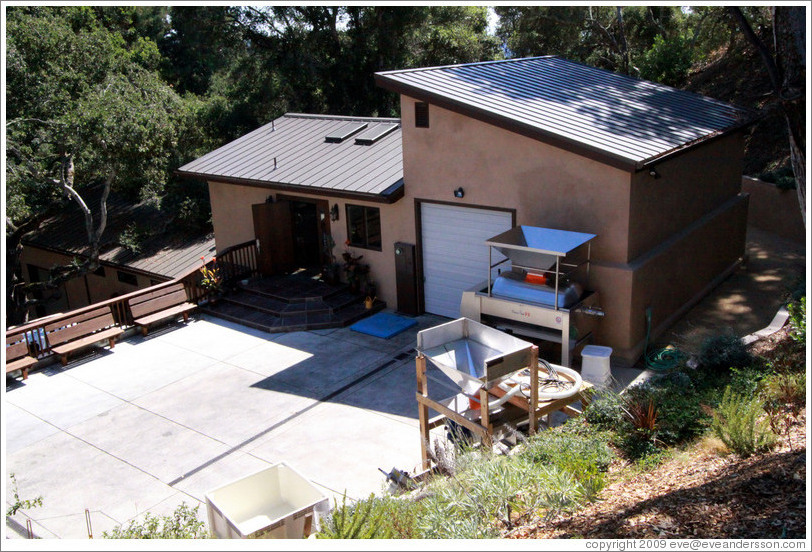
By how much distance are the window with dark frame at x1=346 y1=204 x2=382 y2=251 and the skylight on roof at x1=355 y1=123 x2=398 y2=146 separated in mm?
1906

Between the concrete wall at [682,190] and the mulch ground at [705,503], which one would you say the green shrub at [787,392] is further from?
the concrete wall at [682,190]

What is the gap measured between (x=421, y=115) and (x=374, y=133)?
347 cm

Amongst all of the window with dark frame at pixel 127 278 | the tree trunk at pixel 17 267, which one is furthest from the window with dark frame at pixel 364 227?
the window with dark frame at pixel 127 278

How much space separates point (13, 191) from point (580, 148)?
43.0 feet

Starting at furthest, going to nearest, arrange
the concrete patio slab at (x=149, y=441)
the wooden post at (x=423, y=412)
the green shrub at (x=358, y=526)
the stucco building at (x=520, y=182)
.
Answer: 1. the stucco building at (x=520, y=182)
2. the concrete patio slab at (x=149, y=441)
3. the wooden post at (x=423, y=412)
4. the green shrub at (x=358, y=526)

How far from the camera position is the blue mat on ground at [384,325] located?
13.3m

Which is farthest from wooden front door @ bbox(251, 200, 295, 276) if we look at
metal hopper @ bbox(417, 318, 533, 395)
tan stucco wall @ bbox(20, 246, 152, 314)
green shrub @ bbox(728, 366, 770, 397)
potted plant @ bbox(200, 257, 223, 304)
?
green shrub @ bbox(728, 366, 770, 397)

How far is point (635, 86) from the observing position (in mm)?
14945

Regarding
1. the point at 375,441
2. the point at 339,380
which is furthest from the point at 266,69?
the point at 375,441

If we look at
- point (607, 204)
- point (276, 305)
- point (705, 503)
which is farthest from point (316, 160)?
point (705, 503)

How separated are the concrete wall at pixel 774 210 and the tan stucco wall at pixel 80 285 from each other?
681 inches

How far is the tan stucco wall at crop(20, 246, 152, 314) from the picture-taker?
71.3 ft

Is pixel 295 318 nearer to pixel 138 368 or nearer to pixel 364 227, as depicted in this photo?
pixel 364 227

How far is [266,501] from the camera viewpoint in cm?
723
